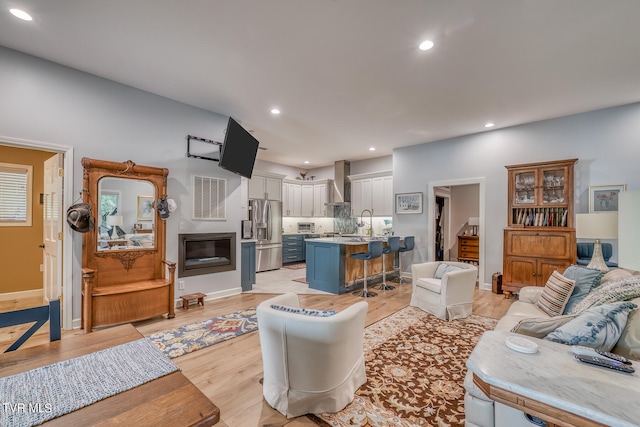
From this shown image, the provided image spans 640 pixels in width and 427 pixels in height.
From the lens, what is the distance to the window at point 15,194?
14.0 ft

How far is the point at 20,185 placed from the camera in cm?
439

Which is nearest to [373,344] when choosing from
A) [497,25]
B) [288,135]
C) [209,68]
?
[497,25]

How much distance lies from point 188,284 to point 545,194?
19.0ft

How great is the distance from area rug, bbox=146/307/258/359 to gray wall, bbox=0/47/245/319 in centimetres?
100

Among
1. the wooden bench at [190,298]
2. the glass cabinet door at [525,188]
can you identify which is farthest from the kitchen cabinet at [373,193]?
the wooden bench at [190,298]

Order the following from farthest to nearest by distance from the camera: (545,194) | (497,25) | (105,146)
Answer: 1. (545,194)
2. (105,146)
3. (497,25)

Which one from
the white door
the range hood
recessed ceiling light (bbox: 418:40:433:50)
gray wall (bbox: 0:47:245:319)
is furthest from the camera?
the range hood

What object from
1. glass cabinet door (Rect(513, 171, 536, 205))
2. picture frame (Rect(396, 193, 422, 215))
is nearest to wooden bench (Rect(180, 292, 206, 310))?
picture frame (Rect(396, 193, 422, 215))

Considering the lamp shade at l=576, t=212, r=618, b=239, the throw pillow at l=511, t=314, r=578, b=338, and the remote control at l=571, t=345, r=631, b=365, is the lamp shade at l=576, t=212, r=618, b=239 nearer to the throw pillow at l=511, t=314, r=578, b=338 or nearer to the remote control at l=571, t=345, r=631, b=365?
the throw pillow at l=511, t=314, r=578, b=338

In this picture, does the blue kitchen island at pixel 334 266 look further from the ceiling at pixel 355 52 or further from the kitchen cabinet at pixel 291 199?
the kitchen cabinet at pixel 291 199

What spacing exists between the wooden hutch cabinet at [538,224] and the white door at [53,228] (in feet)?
20.8

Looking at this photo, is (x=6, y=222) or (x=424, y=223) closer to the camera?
(x=6, y=222)

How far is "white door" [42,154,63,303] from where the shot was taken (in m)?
3.29

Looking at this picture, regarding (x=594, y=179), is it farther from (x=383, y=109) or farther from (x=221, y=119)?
(x=221, y=119)
